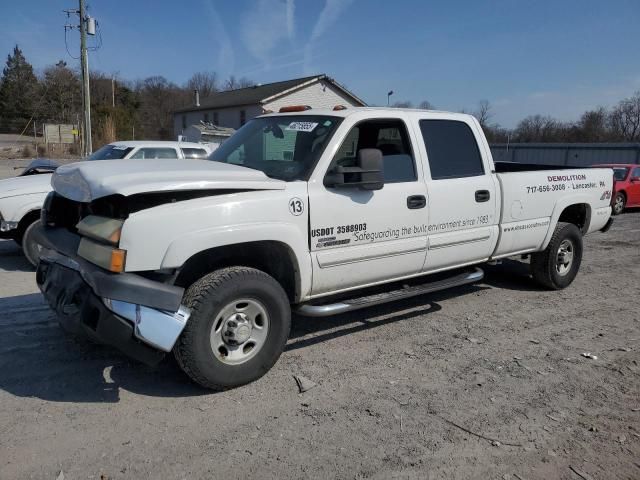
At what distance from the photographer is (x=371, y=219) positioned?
4270 millimetres

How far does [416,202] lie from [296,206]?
129 cm

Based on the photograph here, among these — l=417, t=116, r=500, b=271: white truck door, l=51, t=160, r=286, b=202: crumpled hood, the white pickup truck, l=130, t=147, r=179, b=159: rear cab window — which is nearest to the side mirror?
the white pickup truck

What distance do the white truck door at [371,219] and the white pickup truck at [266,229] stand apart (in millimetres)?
12

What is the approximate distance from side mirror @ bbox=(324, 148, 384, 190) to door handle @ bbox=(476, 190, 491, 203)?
1.50 m

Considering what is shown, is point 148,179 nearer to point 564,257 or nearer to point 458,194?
point 458,194

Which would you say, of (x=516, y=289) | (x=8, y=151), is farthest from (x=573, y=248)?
(x=8, y=151)

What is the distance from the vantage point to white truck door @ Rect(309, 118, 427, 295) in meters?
4.02

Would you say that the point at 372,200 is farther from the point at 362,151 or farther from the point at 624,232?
the point at 624,232

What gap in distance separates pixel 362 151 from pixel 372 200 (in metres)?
0.45

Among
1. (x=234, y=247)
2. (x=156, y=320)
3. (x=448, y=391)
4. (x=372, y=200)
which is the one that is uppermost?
(x=372, y=200)

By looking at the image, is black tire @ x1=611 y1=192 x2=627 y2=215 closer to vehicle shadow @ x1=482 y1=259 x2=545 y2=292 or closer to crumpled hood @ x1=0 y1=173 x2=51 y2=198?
vehicle shadow @ x1=482 y1=259 x2=545 y2=292

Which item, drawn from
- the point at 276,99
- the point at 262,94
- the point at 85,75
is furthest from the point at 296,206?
the point at 262,94

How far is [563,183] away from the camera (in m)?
6.12

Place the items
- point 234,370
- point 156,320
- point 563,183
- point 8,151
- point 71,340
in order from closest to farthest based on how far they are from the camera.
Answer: point 156,320, point 234,370, point 71,340, point 563,183, point 8,151
